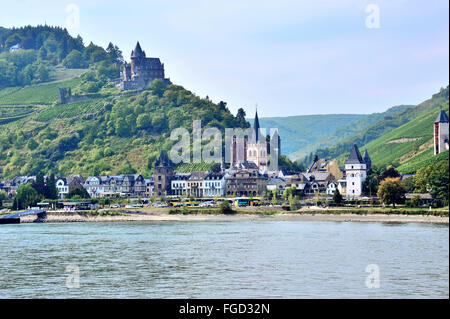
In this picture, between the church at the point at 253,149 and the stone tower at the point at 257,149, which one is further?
the stone tower at the point at 257,149

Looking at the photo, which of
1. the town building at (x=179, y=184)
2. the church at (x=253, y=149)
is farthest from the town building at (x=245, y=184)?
the church at (x=253, y=149)

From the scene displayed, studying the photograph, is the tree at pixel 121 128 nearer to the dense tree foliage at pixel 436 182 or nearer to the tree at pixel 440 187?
the dense tree foliage at pixel 436 182

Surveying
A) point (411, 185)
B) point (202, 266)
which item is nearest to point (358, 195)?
point (411, 185)

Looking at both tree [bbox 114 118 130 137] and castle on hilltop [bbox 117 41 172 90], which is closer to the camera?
tree [bbox 114 118 130 137]

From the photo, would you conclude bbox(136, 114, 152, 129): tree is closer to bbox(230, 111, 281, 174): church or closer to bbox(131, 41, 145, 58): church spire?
bbox(230, 111, 281, 174): church

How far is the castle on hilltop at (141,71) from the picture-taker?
167m

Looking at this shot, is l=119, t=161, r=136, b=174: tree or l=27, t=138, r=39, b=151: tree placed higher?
l=27, t=138, r=39, b=151: tree

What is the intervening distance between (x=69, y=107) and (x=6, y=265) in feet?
421

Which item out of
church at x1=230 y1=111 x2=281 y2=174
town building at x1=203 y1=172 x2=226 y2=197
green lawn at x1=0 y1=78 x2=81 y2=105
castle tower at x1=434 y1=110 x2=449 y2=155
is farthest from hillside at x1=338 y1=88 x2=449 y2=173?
green lawn at x1=0 y1=78 x2=81 y2=105

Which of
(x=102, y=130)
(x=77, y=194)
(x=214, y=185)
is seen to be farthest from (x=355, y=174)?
(x=102, y=130)

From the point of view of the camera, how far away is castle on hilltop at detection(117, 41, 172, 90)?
166875 mm

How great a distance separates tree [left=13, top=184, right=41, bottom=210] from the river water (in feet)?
149

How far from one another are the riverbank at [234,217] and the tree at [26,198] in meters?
8.84

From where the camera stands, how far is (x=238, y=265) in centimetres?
3688
